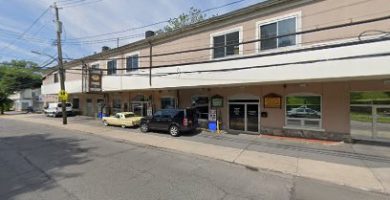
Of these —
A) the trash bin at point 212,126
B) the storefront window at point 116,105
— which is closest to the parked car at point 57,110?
the storefront window at point 116,105

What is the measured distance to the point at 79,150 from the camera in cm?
1032

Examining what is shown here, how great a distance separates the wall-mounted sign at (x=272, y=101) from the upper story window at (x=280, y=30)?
2695mm

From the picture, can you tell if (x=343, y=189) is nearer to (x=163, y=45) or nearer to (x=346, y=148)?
(x=346, y=148)

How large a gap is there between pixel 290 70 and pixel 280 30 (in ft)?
9.54

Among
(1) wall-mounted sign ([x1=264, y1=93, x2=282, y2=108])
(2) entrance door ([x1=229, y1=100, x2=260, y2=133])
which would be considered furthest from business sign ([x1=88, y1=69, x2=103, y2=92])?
(1) wall-mounted sign ([x1=264, y1=93, x2=282, y2=108])

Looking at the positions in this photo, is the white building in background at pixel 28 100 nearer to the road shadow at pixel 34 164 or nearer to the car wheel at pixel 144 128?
the car wheel at pixel 144 128

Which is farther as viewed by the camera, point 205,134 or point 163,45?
point 163,45

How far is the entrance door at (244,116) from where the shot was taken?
47.3ft

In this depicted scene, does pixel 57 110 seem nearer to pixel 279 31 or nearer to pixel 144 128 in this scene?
pixel 144 128

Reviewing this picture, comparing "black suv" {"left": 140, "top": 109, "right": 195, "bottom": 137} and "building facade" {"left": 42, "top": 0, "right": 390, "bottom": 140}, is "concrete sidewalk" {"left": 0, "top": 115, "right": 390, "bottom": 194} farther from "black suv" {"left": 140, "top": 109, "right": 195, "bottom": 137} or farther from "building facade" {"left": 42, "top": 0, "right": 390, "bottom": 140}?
"black suv" {"left": 140, "top": 109, "right": 195, "bottom": 137}

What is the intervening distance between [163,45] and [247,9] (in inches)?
282

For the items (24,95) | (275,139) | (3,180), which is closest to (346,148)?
(275,139)

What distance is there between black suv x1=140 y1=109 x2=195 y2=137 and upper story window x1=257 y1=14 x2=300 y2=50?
19.1ft

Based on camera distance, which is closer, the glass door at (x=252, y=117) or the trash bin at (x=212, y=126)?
the glass door at (x=252, y=117)
